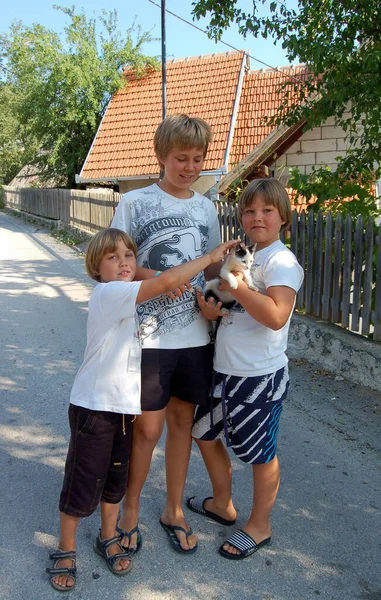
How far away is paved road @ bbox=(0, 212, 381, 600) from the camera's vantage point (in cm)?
216

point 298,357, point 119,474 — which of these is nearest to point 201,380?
point 119,474

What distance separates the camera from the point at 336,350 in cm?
465

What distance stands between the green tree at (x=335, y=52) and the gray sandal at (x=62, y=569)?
13.9ft

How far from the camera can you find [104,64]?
814 inches

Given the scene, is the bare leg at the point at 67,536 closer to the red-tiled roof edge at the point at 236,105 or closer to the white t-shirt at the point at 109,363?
the white t-shirt at the point at 109,363

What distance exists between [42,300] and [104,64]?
1576cm

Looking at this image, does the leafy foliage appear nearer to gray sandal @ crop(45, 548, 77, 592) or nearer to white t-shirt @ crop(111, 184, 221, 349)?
white t-shirt @ crop(111, 184, 221, 349)

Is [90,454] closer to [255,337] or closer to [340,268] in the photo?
[255,337]

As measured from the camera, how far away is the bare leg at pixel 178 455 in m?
2.39

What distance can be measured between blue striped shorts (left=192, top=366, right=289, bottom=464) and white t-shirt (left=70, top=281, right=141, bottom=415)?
40 cm

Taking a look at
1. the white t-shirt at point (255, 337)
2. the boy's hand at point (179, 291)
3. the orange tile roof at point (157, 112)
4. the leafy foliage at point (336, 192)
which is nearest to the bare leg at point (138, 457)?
the white t-shirt at point (255, 337)

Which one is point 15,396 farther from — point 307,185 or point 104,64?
point 104,64

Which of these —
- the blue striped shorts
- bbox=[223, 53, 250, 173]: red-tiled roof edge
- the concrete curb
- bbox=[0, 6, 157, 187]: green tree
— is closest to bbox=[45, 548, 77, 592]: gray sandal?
the blue striped shorts

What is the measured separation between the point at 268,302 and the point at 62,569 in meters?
1.35
